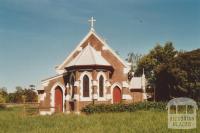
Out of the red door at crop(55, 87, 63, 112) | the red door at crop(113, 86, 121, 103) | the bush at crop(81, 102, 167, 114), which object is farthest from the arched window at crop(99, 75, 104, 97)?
the bush at crop(81, 102, 167, 114)

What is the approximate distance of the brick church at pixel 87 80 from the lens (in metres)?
40.4

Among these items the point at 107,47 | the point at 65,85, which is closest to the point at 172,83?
the point at 107,47

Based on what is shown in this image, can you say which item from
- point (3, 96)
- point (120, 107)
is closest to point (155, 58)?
point (3, 96)

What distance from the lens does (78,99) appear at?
40.2m

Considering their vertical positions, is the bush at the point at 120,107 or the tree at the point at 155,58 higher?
the tree at the point at 155,58

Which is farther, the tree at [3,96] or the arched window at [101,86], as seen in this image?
the tree at [3,96]

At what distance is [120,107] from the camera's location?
1407 inches

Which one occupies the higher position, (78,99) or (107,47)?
(107,47)

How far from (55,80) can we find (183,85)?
56.7 ft

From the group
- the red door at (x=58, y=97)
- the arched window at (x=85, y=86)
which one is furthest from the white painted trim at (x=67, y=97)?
the arched window at (x=85, y=86)

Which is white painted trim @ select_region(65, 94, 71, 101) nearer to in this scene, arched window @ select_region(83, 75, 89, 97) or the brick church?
the brick church

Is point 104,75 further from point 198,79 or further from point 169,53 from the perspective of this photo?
point 169,53

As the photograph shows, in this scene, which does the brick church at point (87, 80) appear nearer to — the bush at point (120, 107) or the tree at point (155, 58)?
the bush at point (120, 107)

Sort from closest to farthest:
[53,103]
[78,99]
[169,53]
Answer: [78,99], [53,103], [169,53]
